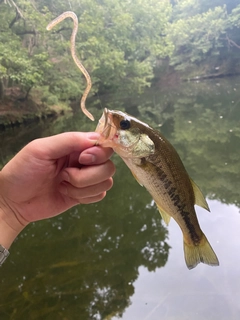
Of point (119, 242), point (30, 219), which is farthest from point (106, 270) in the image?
point (30, 219)

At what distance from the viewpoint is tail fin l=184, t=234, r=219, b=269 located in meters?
1.78

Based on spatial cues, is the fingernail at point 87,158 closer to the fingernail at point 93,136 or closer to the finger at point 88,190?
the fingernail at point 93,136

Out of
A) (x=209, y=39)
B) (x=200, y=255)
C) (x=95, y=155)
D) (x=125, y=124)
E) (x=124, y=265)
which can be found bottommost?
(x=209, y=39)

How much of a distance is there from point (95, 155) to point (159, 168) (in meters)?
0.30

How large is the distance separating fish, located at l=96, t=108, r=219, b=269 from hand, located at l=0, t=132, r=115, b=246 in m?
0.13

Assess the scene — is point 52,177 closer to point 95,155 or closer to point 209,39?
point 95,155

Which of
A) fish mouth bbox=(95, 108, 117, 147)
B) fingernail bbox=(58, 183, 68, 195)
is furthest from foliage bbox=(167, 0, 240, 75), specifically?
fish mouth bbox=(95, 108, 117, 147)

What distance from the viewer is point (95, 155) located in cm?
166

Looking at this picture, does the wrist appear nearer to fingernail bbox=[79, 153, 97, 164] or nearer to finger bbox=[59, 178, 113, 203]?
finger bbox=[59, 178, 113, 203]

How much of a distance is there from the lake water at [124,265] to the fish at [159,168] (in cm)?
220

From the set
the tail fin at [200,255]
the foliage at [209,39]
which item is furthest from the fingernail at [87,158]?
the foliage at [209,39]

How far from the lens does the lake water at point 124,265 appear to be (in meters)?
3.87

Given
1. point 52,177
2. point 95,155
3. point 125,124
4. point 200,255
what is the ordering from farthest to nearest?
point 52,177, point 200,255, point 95,155, point 125,124

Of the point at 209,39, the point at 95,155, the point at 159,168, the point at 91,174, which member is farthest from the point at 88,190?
the point at 209,39
